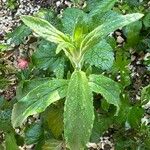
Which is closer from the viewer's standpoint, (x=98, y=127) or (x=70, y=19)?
(x=70, y=19)

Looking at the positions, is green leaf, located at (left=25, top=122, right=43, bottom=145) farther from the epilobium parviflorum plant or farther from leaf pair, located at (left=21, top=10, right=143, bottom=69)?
leaf pair, located at (left=21, top=10, right=143, bottom=69)

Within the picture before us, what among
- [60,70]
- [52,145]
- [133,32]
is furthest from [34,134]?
[133,32]

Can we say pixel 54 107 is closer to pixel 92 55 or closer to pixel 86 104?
pixel 92 55

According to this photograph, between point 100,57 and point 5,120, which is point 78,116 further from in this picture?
point 5,120

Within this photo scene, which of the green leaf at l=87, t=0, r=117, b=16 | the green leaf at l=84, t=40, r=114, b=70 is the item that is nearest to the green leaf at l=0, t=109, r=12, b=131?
the green leaf at l=84, t=40, r=114, b=70

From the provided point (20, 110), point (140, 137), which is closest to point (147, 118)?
point (140, 137)

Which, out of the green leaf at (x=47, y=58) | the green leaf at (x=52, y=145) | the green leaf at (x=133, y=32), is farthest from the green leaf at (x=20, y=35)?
the green leaf at (x=133, y=32)
